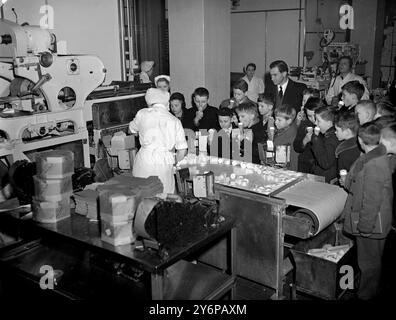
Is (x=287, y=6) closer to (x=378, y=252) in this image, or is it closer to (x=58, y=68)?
(x=58, y=68)

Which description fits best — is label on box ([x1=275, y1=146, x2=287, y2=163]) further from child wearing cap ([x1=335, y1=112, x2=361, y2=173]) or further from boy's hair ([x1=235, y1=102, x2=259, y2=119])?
boy's hair ([x1=235, y1=102, x2=259, y2=119])

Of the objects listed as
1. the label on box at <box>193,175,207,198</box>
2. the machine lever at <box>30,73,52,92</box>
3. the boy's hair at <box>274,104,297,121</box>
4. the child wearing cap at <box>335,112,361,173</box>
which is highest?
the machine lever at <box>30,73,52,92</box>

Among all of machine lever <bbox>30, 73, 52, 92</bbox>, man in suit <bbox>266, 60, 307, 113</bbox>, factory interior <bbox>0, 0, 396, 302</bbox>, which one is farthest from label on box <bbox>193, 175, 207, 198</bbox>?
man in suit <bbox>266, 60, 307, 113</bbox>

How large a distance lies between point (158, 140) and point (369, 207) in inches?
67.3

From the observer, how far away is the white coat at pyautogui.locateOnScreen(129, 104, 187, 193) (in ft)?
12.1

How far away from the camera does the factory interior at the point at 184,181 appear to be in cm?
250

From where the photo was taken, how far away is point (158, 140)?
12.2 feet

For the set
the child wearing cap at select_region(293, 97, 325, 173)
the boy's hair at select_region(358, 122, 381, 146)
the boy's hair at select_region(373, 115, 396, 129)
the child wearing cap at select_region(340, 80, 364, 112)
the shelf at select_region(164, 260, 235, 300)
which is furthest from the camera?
the child wearing cap at select_region(340, 80, 364, 112)

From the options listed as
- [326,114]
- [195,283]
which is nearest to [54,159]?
[195,283]

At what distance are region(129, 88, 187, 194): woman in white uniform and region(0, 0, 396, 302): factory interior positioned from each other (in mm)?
12

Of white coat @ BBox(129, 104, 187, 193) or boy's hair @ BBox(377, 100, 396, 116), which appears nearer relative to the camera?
white coat @ BBox(129, 104, 187, 193)

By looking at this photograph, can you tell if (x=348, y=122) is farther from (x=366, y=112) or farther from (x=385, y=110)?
(x=385, y=110)

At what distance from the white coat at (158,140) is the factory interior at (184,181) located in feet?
0.04
